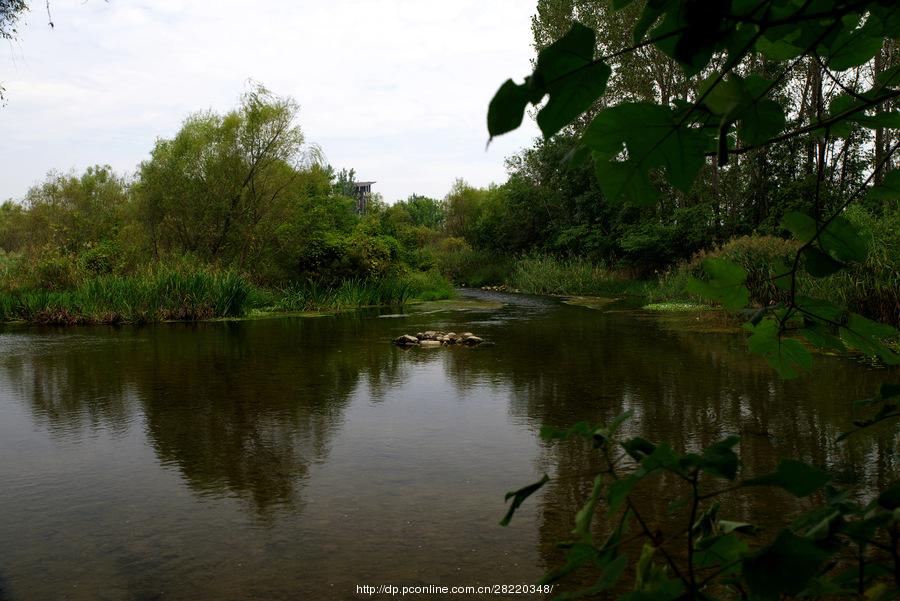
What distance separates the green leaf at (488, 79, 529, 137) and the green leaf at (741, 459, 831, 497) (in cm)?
42

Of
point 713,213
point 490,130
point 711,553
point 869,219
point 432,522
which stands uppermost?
point 713,213

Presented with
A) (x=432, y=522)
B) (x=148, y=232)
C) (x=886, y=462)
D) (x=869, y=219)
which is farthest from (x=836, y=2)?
(x=148, y=232)

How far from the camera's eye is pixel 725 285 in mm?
926

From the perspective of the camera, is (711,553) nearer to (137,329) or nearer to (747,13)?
(747,13)

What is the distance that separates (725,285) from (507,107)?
527mm

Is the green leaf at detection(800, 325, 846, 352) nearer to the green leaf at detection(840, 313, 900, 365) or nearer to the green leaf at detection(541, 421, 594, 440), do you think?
the green leaf at detection(840, 313, 900, 365)

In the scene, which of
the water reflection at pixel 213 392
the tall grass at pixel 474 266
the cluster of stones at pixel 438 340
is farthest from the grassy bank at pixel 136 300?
the tall grass at pixel 474 266

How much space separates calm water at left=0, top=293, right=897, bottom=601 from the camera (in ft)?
8.71

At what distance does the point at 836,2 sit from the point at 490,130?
327mm

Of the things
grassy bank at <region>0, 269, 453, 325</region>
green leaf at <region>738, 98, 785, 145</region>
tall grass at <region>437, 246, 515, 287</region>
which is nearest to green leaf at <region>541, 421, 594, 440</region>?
green leaf at <region>738, 98, 785, 145</region>

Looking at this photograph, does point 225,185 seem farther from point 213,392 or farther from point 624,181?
point 624,181

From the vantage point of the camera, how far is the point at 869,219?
9203 millimetres

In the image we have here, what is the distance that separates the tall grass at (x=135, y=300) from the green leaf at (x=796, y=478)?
14.0 meters

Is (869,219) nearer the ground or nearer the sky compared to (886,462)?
nearer the sky
